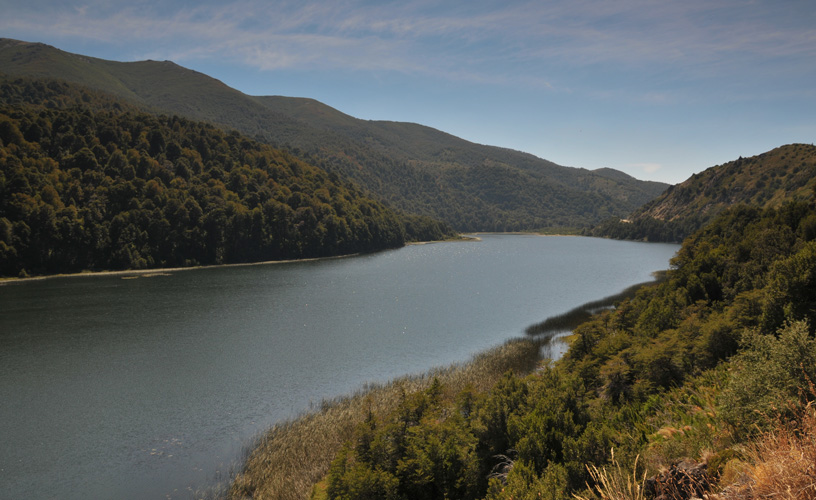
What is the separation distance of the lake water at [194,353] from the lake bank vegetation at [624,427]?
5.83 m

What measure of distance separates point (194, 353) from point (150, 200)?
82899 millimetres

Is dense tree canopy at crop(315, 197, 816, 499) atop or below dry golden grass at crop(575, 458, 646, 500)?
below

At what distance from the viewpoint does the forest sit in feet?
293

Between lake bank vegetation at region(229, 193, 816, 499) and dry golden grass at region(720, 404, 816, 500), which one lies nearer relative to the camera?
dry golden grass at region(720, 404, 816, 500)

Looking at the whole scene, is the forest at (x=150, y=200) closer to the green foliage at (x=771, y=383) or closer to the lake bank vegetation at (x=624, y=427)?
the lake bank vegetation at (x=624, y=427)

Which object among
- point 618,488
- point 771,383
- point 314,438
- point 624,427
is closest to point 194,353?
point 314,438

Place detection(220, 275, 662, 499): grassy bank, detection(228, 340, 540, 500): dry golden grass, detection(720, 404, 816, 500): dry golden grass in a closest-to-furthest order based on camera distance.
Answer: detection(720, 404, 816, 500): dry golden grass, detection(228, 340, 540, 500): dry golden grass, detection(220, 275, 662, 499): grassy bank

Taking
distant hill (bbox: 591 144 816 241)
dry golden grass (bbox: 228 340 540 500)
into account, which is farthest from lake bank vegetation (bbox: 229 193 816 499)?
distant hill (bbox: 591 144 816 241)

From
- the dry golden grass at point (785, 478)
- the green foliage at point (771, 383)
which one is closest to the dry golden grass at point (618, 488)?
the dry golden grass at point (785, 478)

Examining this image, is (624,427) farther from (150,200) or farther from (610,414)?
(150,200)

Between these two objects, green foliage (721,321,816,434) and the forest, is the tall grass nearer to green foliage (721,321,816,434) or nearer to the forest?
green foliage (721,321,816,434)

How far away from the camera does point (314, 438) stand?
23.4 metres

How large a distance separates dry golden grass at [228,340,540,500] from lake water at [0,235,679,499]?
1764 millimetres

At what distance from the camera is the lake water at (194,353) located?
23234mm
